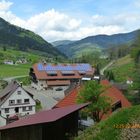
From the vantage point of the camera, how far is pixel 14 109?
6444 cm

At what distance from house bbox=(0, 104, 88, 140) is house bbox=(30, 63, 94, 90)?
89257 millimetres

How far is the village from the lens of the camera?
703 inches

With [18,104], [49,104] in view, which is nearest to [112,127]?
[18,104]

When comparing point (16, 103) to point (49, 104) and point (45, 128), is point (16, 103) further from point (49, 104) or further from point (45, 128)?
point (45, 128)

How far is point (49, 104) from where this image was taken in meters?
79.2

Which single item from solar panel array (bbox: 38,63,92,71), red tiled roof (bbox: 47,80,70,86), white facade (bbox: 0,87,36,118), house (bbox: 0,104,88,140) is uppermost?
solar panel array (bbox: 38,63,92,71)

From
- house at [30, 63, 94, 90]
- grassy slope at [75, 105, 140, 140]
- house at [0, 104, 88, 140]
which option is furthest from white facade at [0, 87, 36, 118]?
grassy slope at [75, 105, 140, 140]

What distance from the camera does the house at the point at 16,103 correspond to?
206ft

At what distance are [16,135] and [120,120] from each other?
19.8ft

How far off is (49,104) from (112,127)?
64437 millimetres

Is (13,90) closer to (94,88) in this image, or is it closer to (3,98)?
(3,98)

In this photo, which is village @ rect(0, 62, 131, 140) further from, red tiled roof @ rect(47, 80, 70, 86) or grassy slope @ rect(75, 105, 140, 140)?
grassy slope @ rect(75, 105, 140, 140)

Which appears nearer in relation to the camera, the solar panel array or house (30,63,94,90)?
house (30,63,94,90)

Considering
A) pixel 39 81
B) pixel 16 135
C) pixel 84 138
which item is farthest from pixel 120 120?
pixel 39 81
